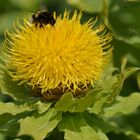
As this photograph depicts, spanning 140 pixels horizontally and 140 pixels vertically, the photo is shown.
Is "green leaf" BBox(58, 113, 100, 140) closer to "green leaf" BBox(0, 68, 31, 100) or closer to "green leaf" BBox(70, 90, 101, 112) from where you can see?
"green leaf" BBox(70, 90, 101, 112)

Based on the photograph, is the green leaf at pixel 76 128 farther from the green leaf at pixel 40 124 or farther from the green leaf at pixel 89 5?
the green leaf at pixel 89 5

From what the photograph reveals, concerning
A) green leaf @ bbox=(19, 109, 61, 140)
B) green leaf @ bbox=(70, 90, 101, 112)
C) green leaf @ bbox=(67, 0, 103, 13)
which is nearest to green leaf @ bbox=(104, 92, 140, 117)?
green leaf @ bbox=(70, 90, 101, 112)

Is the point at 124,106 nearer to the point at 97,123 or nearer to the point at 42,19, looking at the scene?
the point at 97,123

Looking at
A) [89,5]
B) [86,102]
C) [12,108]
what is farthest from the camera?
[89,5]

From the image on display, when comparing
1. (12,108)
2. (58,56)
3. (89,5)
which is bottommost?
(12,108)

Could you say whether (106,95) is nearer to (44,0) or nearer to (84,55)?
(84,55)

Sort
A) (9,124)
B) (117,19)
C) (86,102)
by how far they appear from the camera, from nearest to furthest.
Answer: (86,102) → (9,124) → (117,19)

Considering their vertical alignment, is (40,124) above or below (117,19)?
below

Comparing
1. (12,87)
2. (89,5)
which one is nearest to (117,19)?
(89,5)
